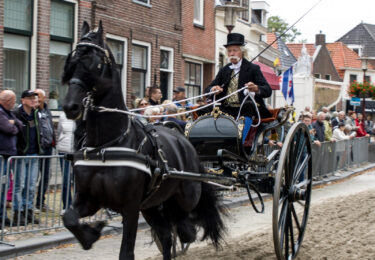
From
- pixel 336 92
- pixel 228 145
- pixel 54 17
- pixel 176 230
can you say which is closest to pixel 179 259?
pixel 176 230

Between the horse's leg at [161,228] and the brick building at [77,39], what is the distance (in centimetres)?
725

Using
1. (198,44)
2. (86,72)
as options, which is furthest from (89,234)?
(198,44)

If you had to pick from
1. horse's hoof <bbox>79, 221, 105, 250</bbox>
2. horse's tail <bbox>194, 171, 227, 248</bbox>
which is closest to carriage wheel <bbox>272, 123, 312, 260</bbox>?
horse's tail <bbox>194, 171, 227, 248</bbox>

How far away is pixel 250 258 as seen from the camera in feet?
21.8

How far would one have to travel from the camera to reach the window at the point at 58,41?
13.7m

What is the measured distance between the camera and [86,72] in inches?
190

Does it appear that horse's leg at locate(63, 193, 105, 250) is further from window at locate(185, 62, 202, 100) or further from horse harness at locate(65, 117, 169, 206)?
window at locate(185, 62, 202, 100)

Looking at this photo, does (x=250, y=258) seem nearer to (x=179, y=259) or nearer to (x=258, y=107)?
(x=179, y=259)

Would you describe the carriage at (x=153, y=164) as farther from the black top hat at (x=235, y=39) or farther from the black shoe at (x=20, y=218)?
the black shoe at (x=20, y=218)

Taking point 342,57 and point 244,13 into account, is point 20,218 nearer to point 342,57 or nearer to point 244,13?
point 244,13

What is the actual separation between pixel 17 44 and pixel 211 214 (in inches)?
306

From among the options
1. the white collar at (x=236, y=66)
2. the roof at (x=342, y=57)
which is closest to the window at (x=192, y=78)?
the white collar at (x=236, y=66)

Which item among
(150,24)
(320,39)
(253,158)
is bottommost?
(253,158)

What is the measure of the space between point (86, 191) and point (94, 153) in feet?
1.04
